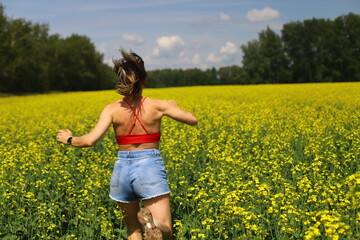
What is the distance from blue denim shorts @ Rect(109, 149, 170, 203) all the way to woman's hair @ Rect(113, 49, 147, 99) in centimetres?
58

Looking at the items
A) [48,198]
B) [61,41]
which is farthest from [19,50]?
[48,198]

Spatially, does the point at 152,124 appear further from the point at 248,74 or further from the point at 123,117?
the point at 248,74

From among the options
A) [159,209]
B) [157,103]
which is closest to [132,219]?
[159,209]

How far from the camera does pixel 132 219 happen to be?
13.0 feet

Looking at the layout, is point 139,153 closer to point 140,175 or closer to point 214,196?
point 140,175

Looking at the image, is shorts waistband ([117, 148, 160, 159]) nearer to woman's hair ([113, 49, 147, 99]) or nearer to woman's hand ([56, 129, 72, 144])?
woman's hair ([113, 49, 147, 99])

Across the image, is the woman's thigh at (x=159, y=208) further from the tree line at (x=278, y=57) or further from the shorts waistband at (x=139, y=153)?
the tree line at (x=278, y=57)

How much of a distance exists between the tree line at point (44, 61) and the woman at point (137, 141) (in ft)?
164

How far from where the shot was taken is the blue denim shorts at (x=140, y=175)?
138 inches

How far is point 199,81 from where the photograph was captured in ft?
392

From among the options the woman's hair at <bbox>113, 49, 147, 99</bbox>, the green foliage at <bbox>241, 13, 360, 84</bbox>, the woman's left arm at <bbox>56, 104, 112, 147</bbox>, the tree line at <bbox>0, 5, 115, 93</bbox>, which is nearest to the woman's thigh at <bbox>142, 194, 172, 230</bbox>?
the woman's left arm at <bbox>56, 104, 112, 147</bbox>

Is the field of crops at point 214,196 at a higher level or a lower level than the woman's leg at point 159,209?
lower

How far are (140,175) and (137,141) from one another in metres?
0.32

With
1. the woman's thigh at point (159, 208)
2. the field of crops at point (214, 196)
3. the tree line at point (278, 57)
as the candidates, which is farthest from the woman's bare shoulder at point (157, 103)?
the tree line at point (278, 57)
